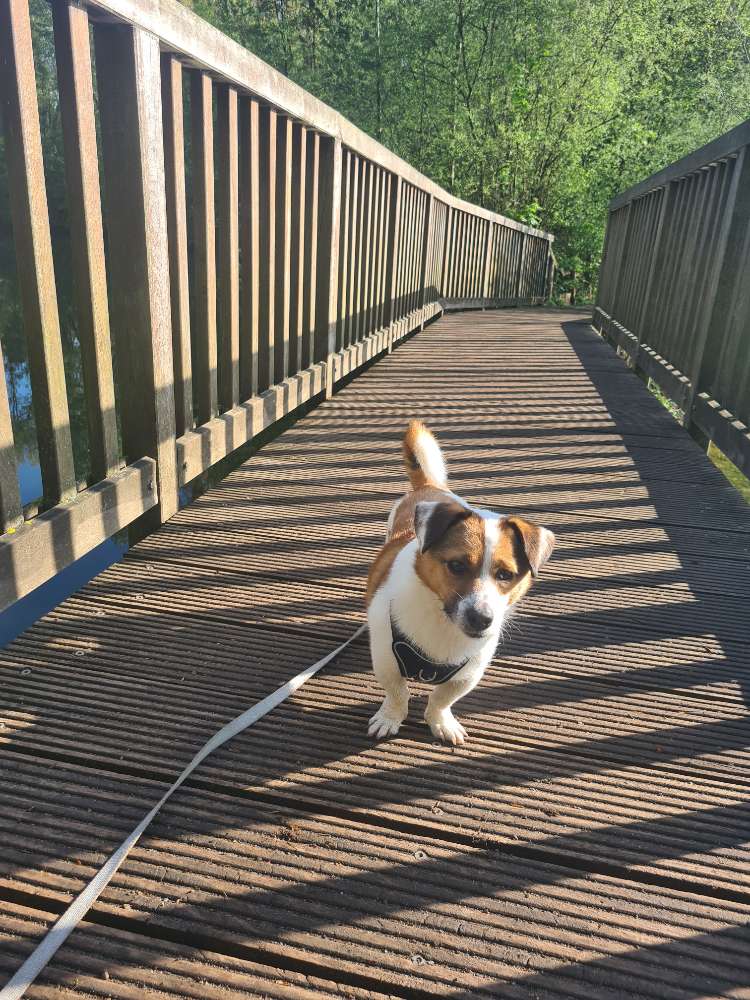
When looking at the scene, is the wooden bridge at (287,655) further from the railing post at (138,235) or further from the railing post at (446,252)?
the railing post at (446,252)

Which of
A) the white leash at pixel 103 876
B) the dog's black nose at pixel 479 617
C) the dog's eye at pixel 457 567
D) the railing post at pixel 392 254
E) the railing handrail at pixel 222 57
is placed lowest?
the white leash at pixel 103 876

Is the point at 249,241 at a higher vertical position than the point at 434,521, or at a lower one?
higher

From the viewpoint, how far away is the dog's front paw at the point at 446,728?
6.36 ft

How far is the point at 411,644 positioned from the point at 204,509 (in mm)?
1745

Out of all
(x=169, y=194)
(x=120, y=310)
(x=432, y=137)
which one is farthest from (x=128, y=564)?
(x=432, y=137)

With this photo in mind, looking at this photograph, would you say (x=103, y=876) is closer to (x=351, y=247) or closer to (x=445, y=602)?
(x=445, y=602)

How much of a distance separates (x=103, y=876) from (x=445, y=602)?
3.24 feet

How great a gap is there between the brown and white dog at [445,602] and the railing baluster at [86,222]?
4.01 feet

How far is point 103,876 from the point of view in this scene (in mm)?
1400

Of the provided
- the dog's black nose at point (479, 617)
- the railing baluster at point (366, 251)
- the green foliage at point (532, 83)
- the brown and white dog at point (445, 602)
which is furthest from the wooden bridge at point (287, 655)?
the green foliage at point (532, 83)

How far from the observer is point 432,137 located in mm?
22484

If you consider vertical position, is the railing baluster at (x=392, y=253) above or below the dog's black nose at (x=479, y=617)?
above

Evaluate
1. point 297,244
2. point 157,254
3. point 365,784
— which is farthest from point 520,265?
point 365,784

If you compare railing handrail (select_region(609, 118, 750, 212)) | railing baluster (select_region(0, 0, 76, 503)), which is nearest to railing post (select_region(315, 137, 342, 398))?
railing handrail (select_region(609, 118, 750, 212))
